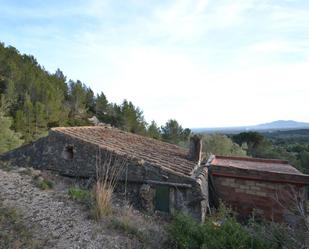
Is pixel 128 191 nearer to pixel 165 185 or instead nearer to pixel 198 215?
pixel 165 185

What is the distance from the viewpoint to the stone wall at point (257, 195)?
694cm

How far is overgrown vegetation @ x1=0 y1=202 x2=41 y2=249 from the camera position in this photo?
337 centimetres

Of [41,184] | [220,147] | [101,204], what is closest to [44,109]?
[220,147]

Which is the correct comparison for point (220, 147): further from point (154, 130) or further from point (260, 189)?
point (260, 189)

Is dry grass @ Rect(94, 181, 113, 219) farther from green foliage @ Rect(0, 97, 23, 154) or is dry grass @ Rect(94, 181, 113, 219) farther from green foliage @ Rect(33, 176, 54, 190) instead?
green foliage @ Rect(0, 97, 23, 154)

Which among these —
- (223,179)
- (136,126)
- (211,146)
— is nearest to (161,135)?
(136,126)

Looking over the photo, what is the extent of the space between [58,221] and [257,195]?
5213 millimetres

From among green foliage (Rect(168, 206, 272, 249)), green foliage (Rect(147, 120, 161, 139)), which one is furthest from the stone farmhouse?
green foliage (Rect(147, 120, 161, 139))

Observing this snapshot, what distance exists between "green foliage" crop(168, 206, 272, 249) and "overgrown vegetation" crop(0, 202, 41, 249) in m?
1.84

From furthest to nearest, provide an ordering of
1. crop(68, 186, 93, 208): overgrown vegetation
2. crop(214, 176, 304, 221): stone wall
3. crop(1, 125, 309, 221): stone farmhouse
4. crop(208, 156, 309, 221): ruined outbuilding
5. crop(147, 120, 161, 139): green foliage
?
crop(147, 120, 161, 139): green foliage → crop(214, 176, 304, 221): stone wall → crop(208, 156, 309, 221): ruined outbuilding → crop(1, 125, 309, 221): stone farmhouse → crop(68, 186, 93, 208): overgrown vegetation

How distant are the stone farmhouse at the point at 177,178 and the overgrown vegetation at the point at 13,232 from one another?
9.85 feet

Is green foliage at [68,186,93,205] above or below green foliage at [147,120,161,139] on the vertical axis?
below

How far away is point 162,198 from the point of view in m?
6.44

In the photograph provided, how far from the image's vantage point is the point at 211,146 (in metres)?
22.8
